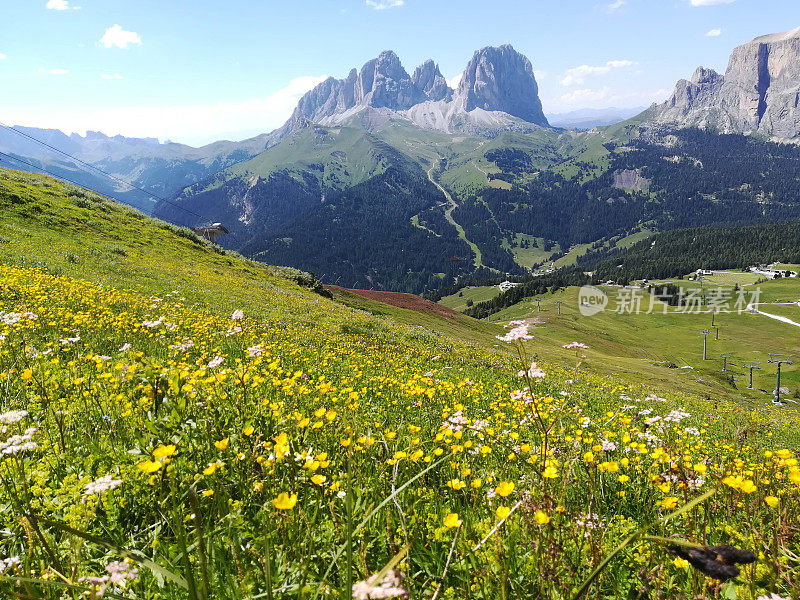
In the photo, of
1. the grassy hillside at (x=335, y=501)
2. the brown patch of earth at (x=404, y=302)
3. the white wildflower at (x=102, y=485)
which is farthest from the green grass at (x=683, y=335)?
the white wildflower at (x=102, y=485)

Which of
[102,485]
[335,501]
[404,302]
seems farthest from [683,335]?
[102,485]

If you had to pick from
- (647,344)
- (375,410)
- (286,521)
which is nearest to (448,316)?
(375,410)

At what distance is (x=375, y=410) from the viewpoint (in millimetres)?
7602

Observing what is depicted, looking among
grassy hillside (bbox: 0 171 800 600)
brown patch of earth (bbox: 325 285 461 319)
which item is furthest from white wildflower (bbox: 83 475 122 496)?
brown patch of earth (bbox: 325 285 461 319)

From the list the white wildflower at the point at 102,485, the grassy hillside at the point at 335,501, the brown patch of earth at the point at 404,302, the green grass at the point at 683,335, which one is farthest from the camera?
the green grass at the point at 683,335

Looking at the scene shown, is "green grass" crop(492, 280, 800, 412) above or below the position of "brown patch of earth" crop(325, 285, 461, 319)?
below

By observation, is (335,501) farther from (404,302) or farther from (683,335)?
(683,335)

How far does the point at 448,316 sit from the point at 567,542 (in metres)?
71.8

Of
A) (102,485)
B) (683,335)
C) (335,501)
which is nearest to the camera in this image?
(102,485)

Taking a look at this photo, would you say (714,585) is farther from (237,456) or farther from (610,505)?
(237,456)

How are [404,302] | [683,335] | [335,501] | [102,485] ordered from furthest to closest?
[683,335], [404,302], [335,501], [102,485]

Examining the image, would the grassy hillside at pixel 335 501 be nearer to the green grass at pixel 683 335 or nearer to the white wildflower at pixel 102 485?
the white wildflower at pixel 102 485

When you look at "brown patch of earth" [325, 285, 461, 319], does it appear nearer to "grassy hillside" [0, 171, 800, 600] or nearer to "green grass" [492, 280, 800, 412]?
"green grass" [492, 280, 800, 412]

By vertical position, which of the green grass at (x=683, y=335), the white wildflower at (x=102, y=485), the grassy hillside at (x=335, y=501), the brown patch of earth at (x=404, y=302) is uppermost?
the white wildflower at (x=102, y=485)
